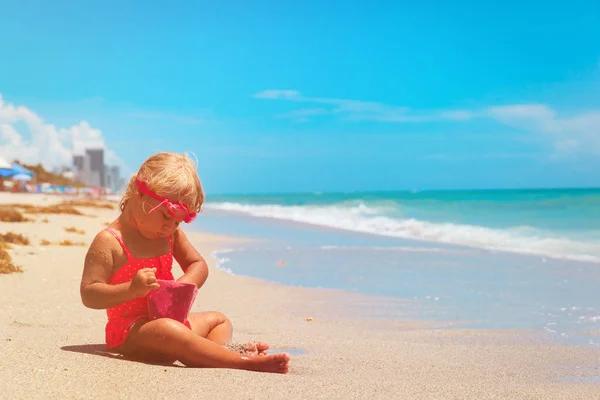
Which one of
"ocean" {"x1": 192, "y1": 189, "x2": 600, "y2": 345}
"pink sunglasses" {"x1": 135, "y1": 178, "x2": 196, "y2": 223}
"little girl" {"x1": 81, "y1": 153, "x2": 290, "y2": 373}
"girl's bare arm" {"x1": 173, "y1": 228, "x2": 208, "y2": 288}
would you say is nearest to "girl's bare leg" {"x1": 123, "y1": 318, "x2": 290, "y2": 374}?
"little girl" {"x1": 81, "y1": 153, "x2": 290, "y2": 373}

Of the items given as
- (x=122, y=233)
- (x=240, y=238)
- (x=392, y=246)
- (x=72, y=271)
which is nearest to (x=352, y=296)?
(x=72, y=271)

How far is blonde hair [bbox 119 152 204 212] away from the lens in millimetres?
3246

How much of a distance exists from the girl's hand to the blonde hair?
40 cm

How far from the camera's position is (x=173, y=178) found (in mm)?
3258

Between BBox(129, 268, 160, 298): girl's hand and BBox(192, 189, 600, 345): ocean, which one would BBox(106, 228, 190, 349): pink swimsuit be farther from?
BBox(192, 189, 600, 345): ocean

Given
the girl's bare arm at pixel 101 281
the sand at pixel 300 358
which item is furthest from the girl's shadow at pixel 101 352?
the girl's bare arm at pixel 101 281

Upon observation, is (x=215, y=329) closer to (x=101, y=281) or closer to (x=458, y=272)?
(x=101, y=281)

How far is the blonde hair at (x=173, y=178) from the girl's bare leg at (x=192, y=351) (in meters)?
0.61

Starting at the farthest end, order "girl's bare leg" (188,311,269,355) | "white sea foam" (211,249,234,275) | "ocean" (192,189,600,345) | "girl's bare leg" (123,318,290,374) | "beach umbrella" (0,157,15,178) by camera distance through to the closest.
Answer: "beach umbrella" (0,157,15,178), "white sea foam" (211,249,234,275), "ocean" (192,189,600,345), "girl's bare leg" (188,311,269,355), "girl's bare leg" (123,318,290,374)

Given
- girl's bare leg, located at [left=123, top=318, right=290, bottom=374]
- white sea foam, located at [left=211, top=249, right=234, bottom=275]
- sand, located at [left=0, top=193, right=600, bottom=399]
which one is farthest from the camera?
white sea foam, located at [left=211, top=249, right=234, bottom=275]

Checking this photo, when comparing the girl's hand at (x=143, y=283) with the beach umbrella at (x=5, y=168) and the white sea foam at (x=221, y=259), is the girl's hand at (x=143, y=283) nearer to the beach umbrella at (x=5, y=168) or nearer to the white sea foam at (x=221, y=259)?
the white sea foam at (x=221, y=259)

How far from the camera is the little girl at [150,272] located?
10.6 feet

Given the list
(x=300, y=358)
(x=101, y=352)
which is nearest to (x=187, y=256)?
(x=101, y=352)

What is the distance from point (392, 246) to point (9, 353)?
9.76m
